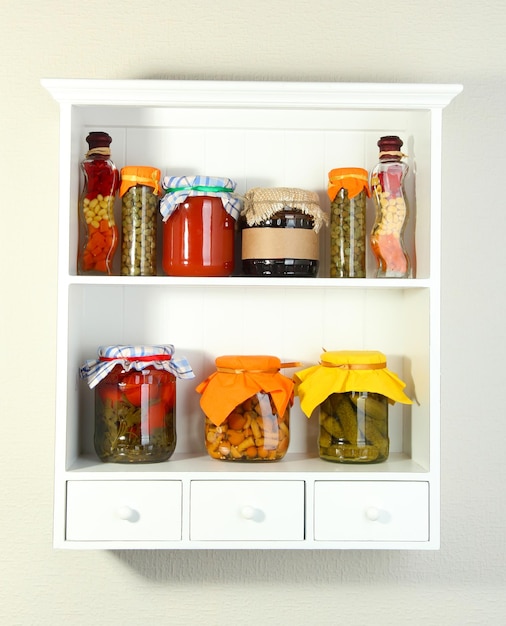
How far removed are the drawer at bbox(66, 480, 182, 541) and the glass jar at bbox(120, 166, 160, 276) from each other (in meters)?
0.34

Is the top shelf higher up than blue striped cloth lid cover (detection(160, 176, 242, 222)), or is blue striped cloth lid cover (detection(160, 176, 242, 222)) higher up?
blue striped cloth lid cover (detection(160, 176, 242, 222))

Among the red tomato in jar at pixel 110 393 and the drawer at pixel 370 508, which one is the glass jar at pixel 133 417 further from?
the drawer at pixel 370 508

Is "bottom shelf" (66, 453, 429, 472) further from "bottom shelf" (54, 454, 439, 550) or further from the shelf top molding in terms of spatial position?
the shelf top molding

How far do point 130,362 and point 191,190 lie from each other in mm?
294

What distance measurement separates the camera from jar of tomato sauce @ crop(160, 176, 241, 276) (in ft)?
4.29

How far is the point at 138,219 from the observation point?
1.32m

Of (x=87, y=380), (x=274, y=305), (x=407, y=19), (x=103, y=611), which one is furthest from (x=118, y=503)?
(x=407, y=19)

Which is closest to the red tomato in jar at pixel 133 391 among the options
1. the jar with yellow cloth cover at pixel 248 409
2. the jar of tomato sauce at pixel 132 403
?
the jar of tomato sauce at pixel 132 403

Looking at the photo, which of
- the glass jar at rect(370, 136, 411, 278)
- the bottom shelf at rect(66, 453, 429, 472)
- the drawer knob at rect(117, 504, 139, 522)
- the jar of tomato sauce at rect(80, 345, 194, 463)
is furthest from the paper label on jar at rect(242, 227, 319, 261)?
the drawer knob at rect(117, 504, 139, 522)

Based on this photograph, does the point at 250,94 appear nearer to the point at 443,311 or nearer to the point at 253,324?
the point at 253,324

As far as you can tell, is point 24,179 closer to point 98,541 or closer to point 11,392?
point 11,392

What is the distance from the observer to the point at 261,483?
1266 millimetres

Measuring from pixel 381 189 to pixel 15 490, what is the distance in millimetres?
829

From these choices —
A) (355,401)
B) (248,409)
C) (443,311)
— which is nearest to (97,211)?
(248,409)
